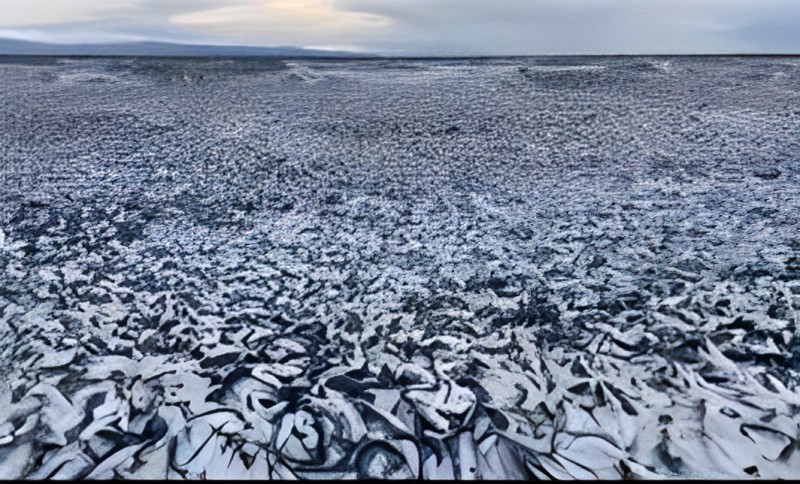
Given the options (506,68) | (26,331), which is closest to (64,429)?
→ (26,331)

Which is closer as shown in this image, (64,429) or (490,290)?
(64,429)

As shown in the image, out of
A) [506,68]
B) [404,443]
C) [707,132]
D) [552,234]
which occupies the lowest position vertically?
[404,443]

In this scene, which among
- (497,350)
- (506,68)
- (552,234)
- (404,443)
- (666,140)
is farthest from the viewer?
(506,68)

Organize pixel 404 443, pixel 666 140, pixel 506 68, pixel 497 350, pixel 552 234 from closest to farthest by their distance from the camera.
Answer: pixel 404 443 < pixel 497 350 < pixel 552 234 < pixel 666 140 < pixel 506 68

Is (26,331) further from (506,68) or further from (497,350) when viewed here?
(506,68)

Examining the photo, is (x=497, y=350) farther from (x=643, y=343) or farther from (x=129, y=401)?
(x=129, y=401)

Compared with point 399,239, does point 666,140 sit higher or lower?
higher
